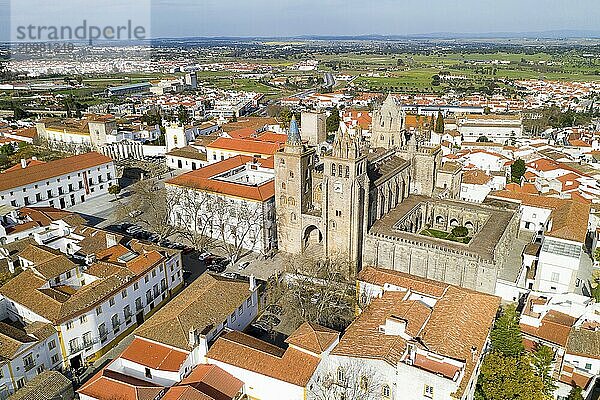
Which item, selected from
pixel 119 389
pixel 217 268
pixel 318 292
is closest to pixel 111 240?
pixel 217 268

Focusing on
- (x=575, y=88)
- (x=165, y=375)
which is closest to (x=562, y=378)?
(x=165, y=375)

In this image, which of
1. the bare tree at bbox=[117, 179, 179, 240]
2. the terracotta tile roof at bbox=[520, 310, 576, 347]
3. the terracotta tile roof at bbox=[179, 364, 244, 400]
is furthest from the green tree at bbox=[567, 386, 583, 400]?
the bare tree at bbox=[117, 179, 179, 240]

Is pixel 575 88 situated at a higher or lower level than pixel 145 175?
higher

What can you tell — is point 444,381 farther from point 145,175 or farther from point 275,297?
point 145,175

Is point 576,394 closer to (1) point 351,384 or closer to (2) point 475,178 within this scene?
(1) point 351,384

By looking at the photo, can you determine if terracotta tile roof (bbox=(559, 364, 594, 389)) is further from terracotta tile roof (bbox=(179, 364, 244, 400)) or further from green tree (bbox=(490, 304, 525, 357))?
terracotta tile roof (bbox=(179, 364, 244, 400))
